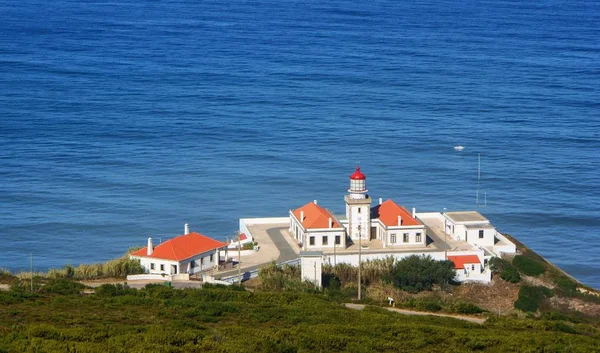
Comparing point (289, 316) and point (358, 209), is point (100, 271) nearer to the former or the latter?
point (358, 209)

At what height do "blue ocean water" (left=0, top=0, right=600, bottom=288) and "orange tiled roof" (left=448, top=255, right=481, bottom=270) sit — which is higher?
"blue ocean water" (left=0, top=0, right=600, bottom=288)

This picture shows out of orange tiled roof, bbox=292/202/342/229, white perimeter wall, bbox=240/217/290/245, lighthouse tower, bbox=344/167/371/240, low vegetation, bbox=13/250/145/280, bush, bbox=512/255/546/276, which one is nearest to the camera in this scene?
low vegetation, bbox=13/250/145/280

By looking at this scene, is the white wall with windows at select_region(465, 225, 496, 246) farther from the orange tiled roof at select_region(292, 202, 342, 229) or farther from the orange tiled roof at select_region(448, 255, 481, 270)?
the orange tiled roof at select_region(292, 202, 342, 229)

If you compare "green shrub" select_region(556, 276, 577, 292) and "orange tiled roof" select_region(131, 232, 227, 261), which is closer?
"orange tiled roof" select_region(131, 232, 227, 261)

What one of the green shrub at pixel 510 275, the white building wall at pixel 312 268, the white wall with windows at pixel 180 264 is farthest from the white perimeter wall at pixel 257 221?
the green shrub at pixel 510 275

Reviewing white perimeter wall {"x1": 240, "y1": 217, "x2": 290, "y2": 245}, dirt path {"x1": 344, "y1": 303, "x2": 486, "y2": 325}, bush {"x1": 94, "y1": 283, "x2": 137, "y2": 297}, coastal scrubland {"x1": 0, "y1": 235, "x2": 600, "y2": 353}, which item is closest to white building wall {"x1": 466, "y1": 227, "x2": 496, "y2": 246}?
coastal scrubland {"x1": 0, "y1": 235, "x2": 600, "y2": 353}

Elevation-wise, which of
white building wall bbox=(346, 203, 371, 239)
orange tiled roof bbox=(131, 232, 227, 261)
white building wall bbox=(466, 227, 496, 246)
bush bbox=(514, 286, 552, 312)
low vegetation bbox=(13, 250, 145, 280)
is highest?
white building wall bbox=(346, 203, 371, 239)
